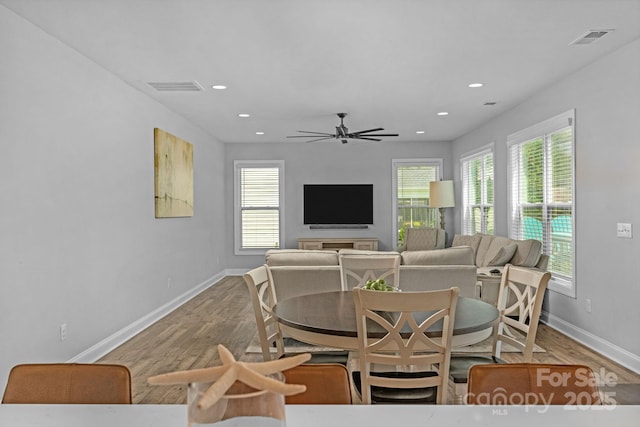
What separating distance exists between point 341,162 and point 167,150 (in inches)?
170

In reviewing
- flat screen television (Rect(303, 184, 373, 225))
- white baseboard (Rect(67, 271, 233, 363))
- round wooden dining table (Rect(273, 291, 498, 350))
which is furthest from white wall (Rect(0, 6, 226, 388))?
flat screen television (Rect(303, 184, 373, 225))

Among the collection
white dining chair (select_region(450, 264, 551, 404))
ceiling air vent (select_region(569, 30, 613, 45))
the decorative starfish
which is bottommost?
white dining chair (select_region(450, 264, 551, 404))

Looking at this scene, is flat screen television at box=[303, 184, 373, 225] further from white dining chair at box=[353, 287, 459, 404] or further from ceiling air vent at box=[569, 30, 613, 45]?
white dining chair at box=[353, 287, 459, 404]

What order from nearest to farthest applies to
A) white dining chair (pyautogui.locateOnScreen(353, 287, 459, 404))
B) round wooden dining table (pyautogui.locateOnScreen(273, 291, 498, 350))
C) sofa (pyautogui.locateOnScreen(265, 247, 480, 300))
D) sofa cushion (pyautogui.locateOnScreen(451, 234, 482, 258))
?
white dining chair (pyautogui.locateOnScreen(353, 287, 459, 404))
round wooden dining table (pyautogui.locateOnScreen(273, 291, 498, 350))
sofa (pyautogui.locateOnScreen(265, 247, 480, 300))
sofa cushion (pyautogui.locateOnScreen(451, 234, 482, 258))

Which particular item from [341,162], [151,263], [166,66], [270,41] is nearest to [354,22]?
[270,41]

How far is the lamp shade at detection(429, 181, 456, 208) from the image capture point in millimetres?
9055

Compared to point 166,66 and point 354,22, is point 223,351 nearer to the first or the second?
point 354,22

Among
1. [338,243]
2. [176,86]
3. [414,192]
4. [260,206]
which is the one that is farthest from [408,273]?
[260,206]

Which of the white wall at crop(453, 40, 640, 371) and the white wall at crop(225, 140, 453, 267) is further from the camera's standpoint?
the white wall at crop(225, 140, 453, 267)

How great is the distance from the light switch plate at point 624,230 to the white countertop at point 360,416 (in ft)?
11.6

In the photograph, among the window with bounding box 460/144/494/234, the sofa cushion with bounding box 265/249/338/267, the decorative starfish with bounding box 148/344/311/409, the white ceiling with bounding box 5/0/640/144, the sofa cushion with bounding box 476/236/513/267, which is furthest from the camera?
the window with bounding box 460/144/494/234

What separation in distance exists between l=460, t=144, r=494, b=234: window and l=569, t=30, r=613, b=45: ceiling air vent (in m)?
3.53

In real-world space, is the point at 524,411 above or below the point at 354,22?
below

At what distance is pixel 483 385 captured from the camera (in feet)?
4.13
